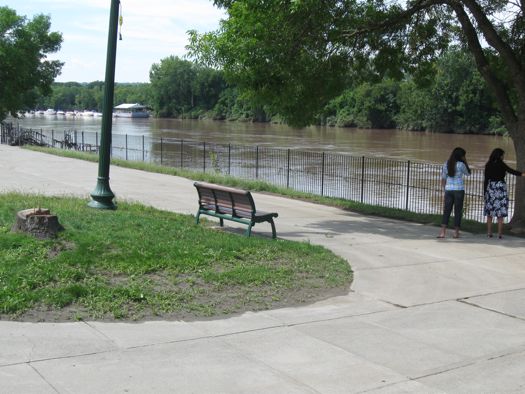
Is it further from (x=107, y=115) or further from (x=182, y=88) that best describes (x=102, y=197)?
(x=182, y=88)

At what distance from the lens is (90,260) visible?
759cm

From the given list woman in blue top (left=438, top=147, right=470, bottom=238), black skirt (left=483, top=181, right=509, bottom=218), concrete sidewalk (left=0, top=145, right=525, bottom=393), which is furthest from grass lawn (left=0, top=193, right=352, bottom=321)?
black skirt (left=483, top=181, right=509, bottom=218)

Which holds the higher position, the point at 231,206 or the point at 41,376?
the point at 231,206

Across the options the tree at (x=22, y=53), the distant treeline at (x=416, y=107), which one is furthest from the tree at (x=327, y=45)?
the distant treeline at (x=416, y=107)

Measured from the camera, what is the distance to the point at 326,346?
583 cm

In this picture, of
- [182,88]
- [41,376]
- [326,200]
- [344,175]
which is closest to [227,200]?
[41,376]

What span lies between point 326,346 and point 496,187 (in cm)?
761

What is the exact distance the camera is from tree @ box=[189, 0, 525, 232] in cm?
1339

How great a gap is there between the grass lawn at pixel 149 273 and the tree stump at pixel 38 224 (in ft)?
0.48

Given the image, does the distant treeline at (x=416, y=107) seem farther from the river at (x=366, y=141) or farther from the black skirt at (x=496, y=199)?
the black skirt at (x=496, y=199)

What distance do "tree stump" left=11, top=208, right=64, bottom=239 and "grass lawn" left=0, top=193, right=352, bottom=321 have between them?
→ 0.48ft

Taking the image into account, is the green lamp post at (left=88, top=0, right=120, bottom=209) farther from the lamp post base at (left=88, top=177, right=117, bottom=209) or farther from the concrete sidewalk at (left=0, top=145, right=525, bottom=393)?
the concrete sidewalk at (left=0, top=145, right=525, bottom=393)

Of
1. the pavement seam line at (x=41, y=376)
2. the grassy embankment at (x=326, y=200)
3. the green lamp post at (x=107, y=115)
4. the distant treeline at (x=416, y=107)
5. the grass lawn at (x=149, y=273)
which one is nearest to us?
the pavement seam line at (x=41, y=376)

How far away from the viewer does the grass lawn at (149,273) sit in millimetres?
6527
